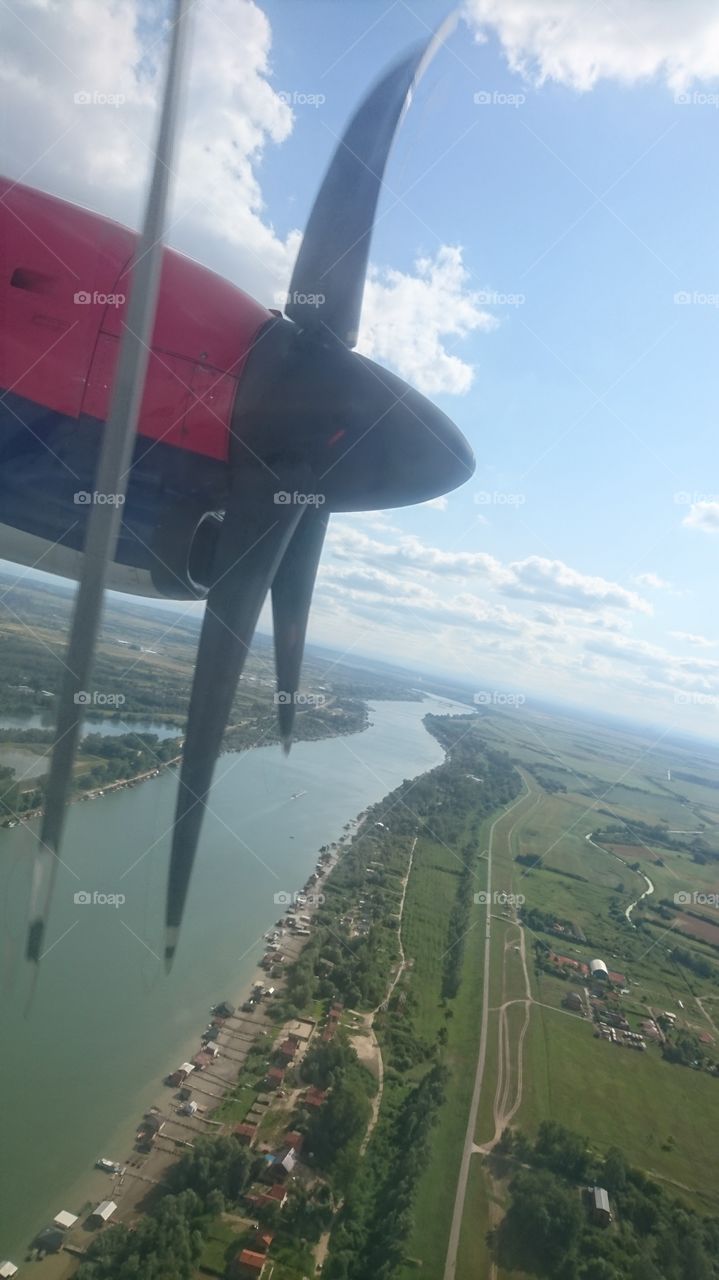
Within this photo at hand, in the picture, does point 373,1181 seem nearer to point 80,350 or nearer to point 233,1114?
point 233,1114

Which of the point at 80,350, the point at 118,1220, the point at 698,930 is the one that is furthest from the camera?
the point at 698,930

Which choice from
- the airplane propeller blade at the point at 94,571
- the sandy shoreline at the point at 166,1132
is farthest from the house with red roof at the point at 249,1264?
the airplane propeller blade at the point at 94,571

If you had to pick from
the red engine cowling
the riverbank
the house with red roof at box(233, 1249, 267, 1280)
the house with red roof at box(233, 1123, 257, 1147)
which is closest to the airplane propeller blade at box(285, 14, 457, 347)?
the red engine cowling

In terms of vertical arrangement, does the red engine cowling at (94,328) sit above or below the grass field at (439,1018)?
above

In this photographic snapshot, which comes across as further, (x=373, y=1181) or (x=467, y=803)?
(x=467, y=803)

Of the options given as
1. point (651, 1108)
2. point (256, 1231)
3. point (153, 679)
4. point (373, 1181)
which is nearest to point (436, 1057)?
point (373, 1181)

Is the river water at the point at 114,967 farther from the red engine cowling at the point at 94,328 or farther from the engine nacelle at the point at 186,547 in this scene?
the red engine cowling at the point at 94,328
